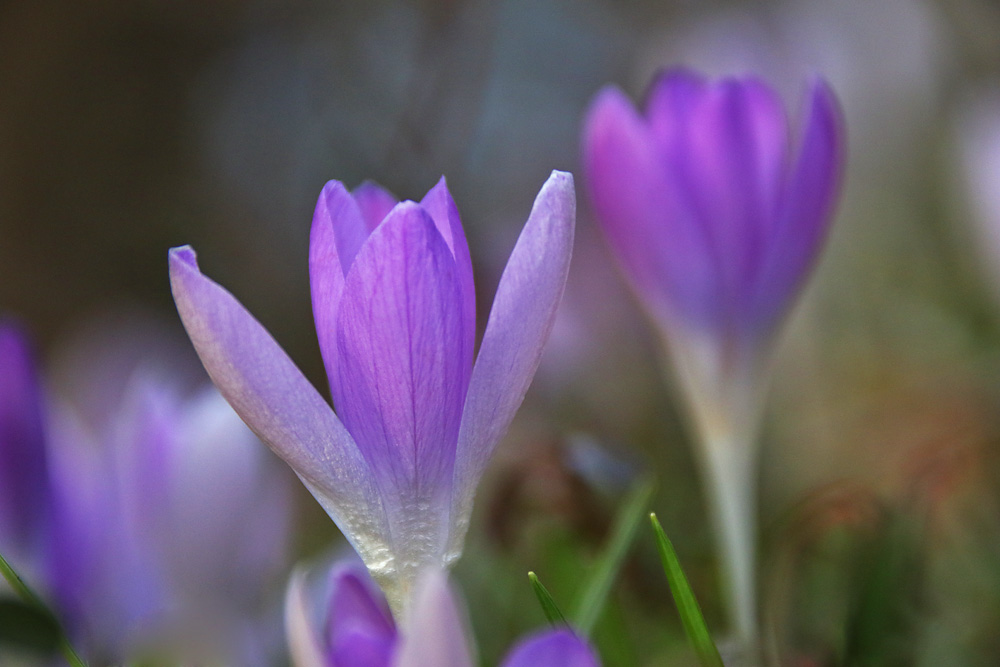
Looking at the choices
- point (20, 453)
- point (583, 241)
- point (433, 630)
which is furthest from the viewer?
point (583, 241)

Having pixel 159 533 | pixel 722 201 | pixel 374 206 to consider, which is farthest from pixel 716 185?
pixel 159 533

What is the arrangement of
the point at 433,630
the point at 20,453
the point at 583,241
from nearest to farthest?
the point at 433,630 → the point at 20,453 → the point at 583,241

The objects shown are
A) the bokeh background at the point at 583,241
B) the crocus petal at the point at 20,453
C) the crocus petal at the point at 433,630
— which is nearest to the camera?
the crocus petal at the point at 433,630

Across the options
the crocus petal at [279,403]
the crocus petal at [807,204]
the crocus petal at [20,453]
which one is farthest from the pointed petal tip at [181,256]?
the crocus petal at [807,204]

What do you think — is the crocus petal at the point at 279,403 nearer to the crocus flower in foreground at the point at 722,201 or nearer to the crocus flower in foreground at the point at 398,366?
the crocus flower in foreground at the point at 398,366

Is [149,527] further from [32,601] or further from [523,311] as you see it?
[523,311]
